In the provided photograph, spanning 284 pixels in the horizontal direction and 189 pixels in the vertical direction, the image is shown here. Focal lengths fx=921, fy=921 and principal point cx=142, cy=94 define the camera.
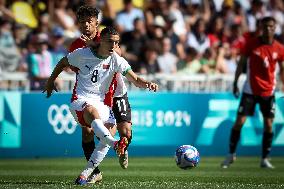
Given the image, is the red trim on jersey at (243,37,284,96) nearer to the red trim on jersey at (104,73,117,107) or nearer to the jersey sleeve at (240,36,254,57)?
the jersey sleeve at (240,36,254,57)

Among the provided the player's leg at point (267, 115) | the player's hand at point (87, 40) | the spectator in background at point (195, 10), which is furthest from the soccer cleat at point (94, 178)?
the spectator in background at point (195, 10)

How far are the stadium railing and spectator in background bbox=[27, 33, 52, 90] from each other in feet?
0.67

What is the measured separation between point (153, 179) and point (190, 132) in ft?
23.1

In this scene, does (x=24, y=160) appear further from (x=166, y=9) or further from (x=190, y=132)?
(x=166, y=9)

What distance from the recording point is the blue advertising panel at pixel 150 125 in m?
19.0

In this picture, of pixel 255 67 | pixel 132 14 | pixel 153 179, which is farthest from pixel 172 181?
pixel 132 14

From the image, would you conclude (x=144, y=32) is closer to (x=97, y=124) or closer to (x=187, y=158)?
(x=187, y=158)

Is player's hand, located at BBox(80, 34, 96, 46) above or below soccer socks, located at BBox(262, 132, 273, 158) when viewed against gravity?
above

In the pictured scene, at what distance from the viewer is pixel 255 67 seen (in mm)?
17484

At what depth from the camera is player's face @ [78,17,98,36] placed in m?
12.8

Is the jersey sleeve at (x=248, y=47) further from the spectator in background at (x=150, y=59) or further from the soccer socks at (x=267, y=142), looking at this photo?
the spectator in background at (x=150, y=59)

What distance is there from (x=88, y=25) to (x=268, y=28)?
5142 mm

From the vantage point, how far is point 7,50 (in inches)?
830

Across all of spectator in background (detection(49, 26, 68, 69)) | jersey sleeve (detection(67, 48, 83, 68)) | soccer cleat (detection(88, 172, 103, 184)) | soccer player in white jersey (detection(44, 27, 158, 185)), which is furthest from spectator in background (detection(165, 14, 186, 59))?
jersey sleeve (detection(67, 48, 83, 68))
